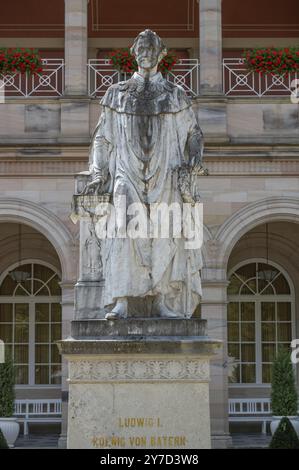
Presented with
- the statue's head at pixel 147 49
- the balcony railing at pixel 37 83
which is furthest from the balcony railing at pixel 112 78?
the statue's head at pixel 147 49

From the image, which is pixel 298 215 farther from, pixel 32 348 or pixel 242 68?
pixel 32 348

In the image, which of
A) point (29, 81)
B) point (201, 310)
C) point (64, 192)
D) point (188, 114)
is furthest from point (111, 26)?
point (188, 114)

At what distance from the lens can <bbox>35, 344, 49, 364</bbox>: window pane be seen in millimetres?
22359

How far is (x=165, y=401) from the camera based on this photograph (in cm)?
859

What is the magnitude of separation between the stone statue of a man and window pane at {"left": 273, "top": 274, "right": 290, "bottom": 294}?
1348cm

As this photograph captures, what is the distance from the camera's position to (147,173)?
9125mm

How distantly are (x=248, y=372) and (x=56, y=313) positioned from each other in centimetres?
370

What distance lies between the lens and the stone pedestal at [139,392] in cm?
854

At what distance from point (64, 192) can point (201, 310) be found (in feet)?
9.59

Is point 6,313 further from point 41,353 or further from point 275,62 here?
point 275,62

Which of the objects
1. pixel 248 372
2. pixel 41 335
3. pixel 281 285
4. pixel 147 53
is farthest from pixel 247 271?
pixel 147 53

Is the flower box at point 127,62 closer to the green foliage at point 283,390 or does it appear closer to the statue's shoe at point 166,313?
the green foliage at point 283,390

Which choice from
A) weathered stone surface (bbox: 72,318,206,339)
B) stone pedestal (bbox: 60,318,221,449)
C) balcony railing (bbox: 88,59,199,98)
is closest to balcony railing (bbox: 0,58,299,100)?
balcony railing (bbox: 88,59,199,98)

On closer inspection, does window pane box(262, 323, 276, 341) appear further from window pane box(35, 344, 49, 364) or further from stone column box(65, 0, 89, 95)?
stone column box(65, 0, 89, 95)
